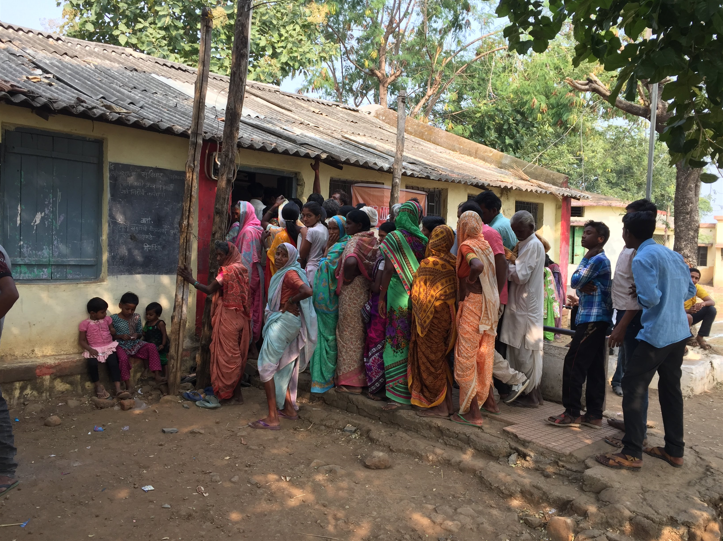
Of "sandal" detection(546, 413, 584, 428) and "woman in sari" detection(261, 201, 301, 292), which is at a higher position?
"woman in sari" detection(261, 201, 301, 292)

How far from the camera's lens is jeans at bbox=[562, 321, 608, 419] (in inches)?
176

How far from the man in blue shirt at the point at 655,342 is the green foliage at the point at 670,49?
0.74 meters

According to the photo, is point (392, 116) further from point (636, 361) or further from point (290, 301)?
point (636, 361)

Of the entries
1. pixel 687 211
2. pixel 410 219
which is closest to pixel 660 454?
pixel 410 219

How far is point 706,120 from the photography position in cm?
300

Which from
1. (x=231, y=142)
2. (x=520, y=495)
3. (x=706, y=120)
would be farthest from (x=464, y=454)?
(x=231, y=142)

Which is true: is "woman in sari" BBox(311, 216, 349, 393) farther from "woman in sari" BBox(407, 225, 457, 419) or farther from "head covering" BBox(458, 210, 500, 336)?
"head covering" BBox(458, 210, 500, 336)

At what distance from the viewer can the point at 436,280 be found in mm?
4680

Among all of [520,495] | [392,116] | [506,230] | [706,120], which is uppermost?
[392,116]

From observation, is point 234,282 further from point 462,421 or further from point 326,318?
point 462,421

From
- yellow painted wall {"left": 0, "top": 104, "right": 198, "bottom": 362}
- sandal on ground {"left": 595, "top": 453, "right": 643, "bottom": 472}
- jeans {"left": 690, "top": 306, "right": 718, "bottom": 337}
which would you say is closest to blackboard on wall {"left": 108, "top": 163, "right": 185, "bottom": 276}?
yellow painted wall {"left": 0, "top": 104, "right": 198, "bottom": 362}

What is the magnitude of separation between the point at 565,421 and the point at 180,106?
6011mm

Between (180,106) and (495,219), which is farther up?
(180,106)

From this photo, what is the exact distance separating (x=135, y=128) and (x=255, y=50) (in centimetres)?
1180
